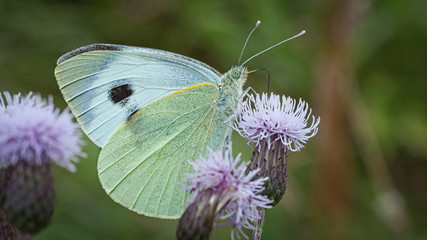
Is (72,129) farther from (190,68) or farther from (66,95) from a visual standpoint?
(190,68)

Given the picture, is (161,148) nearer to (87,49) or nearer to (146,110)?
(146,110)

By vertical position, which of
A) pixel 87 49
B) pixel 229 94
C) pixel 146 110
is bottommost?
pixel 146 110

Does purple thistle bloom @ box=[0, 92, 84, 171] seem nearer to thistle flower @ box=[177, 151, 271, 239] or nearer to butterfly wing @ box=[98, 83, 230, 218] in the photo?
butterfly wing @ box=[98, 83, 230, 218]

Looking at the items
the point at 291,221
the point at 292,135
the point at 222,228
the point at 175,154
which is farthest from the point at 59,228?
the point at 292,135

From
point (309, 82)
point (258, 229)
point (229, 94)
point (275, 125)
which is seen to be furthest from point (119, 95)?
point (309, 82)

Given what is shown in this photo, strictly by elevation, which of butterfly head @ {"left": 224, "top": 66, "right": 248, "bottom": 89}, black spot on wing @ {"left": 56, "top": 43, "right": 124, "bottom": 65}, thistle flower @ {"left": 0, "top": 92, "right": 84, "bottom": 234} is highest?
butterfly head @ {"left": 224, "top": 66, "right": 248, "bottom": 89}

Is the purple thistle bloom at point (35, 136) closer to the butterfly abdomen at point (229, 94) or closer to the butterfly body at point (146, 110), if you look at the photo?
the butterfly body at point (146, 110)

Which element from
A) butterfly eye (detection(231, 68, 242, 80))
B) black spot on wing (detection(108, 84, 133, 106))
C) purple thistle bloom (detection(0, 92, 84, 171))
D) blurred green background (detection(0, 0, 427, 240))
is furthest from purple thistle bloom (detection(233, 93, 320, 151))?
blurred green background (detection(0, 0, 427, 240))

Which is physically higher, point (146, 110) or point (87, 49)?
point (87, 49)
